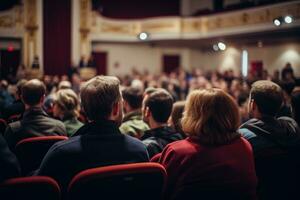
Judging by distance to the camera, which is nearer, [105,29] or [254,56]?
[254,56]

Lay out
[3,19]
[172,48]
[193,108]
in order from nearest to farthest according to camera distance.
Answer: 1. [193,108]
2. [3,19]
3. [172,48]

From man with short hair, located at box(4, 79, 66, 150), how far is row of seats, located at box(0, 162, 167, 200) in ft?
4.47

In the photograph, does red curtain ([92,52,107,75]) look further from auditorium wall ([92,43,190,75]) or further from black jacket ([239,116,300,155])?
black jacket ([239,116,300,155])

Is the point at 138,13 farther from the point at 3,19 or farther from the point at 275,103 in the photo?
the point at 275,103

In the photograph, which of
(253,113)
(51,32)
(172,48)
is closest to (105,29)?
(51,32)

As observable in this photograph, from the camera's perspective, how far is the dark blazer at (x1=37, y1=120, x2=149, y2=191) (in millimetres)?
1938

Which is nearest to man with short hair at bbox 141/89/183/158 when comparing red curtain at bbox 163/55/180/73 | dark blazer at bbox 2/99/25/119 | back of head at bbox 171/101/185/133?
back of head at bbox 171/101/185/133

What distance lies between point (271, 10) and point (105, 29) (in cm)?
684

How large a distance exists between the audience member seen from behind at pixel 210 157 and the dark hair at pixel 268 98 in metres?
0.70

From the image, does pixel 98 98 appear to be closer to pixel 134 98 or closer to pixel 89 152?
pixel 89 152

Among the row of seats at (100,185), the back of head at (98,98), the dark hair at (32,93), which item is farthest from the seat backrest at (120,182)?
the dark hair at (32,93)

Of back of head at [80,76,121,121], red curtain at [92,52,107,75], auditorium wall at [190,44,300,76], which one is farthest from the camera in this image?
red curtain at [92,52,107,75]

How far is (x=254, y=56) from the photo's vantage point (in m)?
14.6

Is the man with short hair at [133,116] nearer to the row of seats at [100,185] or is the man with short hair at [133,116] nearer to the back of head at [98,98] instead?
the back of head at [98,98]
